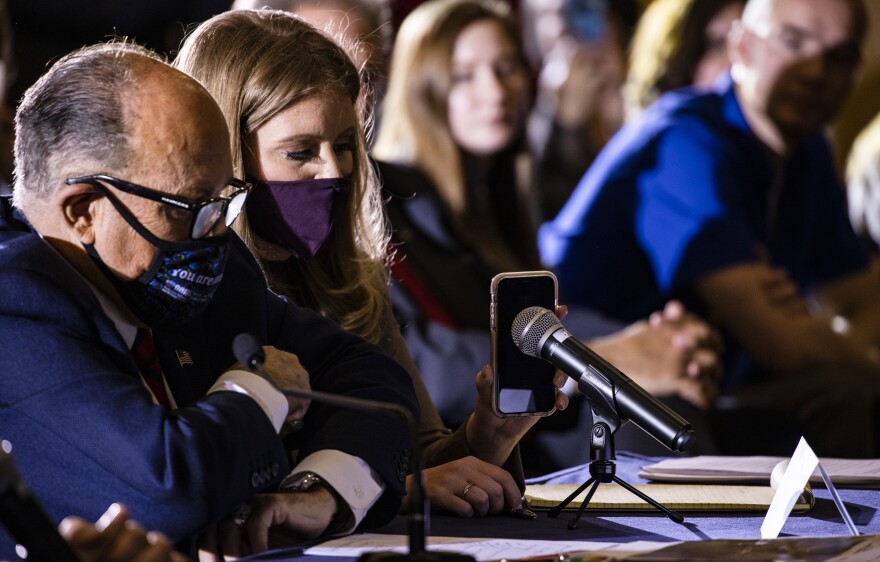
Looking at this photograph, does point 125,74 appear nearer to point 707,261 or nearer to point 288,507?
point 288,507

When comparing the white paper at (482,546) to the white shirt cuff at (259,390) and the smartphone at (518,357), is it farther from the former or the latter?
the smartphone at (518,357)

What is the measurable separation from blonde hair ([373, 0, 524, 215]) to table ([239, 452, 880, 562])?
2171 mm

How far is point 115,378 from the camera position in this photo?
1.58 meters

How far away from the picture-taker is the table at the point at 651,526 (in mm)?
→ 1747

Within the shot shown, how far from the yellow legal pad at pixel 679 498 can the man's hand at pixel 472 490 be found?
83 millimetres

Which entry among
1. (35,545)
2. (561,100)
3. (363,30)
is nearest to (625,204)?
(363,30)

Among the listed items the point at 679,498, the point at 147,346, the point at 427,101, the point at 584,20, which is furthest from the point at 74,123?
the point at 584,20

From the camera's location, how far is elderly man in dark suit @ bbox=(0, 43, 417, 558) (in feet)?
5.08

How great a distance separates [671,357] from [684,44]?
7.65 feet

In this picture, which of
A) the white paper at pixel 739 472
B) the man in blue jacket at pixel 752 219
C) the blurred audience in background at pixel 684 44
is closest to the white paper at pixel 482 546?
the white paper at pixel 739 472

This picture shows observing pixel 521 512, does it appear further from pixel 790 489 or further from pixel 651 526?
pixel 790 489

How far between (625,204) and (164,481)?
2867 mm

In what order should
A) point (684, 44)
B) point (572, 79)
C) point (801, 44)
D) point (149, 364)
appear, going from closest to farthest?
1. point (149, 364)
2. point (801, 44)
3. point (684, 44)
4. point (572, 79)

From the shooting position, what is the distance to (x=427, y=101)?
13.6 ft
